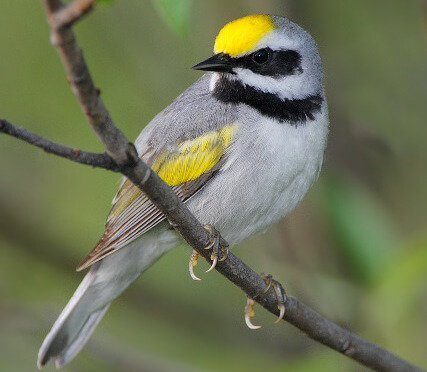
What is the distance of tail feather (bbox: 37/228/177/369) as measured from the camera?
4.88 metres

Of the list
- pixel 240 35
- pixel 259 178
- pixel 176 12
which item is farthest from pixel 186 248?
pixel 176 12

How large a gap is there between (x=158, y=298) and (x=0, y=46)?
2965 millimetres

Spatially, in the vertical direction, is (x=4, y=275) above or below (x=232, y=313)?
above

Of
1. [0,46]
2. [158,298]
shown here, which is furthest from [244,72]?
[0,46]

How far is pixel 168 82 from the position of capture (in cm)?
632

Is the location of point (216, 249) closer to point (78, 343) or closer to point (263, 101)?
point (263, 101)

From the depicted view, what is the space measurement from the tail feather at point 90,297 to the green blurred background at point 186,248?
306 mm

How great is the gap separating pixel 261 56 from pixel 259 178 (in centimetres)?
71

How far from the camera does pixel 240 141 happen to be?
4332 millimetres

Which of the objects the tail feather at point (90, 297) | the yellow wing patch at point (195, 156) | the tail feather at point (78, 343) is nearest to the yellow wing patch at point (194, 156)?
the yellow wing patch at point (195, 156)

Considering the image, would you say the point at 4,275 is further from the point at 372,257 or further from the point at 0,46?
the point at 372,257

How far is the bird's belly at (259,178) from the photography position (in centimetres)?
429

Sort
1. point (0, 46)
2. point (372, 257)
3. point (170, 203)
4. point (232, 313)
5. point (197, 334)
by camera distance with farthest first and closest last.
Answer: point (0, 46)
point (232, 313)
point (197, 334)
point (372, 257)
point (170, 203)

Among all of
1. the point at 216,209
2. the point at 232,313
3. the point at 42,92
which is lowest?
the point at 232,313
